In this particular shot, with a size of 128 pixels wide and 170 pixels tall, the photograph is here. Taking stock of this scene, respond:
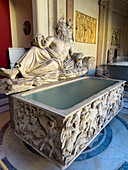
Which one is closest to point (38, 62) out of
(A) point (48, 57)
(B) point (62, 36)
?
(A) point (48, 57)

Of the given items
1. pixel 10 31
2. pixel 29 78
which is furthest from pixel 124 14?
pixel 29 78

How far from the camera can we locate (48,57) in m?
2.58

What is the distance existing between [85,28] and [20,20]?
2808 millimetres

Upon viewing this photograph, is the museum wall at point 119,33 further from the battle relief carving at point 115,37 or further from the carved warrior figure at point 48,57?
the carved warrior figure at point 48,57

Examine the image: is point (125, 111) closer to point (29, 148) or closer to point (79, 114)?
point (79, 114)

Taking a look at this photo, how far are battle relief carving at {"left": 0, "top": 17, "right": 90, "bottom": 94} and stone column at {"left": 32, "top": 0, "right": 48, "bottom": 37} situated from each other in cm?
131

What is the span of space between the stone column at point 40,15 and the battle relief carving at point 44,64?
4.30 feet

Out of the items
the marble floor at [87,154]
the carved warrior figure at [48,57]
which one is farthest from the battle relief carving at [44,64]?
the marble floor at [87,154]

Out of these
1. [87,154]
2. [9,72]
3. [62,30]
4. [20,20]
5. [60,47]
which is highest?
[20,20]

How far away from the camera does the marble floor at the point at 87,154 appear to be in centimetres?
155

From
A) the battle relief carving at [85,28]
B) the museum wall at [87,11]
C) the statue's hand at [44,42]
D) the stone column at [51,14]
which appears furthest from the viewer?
the battle relief carving at [85,28]

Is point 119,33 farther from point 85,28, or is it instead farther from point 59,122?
point 59,122

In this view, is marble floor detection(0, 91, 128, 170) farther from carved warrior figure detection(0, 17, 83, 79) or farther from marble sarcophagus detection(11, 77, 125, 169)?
carved warrior figure detection(0, 17, 83, 79)

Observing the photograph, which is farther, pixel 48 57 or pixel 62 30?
pixel 62 30
